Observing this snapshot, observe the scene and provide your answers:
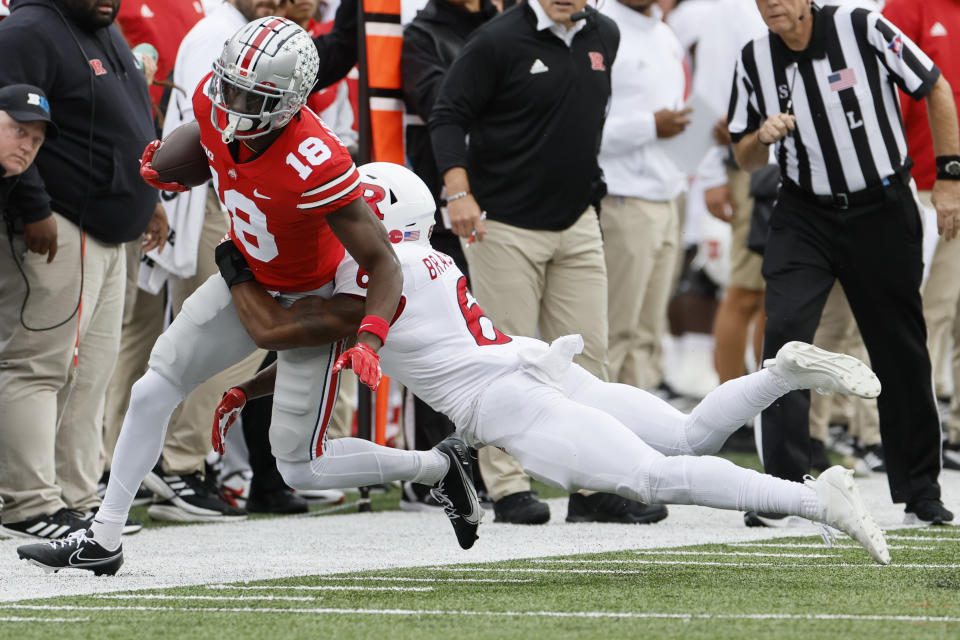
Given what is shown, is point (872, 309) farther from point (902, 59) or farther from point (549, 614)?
Answer: point (549, 614)

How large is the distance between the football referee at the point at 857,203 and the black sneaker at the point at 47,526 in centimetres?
261

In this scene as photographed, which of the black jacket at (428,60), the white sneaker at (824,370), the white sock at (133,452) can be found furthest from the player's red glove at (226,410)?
the black jacket at (428,60)

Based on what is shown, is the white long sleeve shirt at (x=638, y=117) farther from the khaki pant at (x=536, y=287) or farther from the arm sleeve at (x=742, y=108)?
the arm sleeve at (x=742, y=108)

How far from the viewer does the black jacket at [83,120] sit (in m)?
5.65

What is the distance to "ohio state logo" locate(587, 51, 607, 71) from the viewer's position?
21.4 ft

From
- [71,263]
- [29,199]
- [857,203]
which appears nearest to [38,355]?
[71,263]

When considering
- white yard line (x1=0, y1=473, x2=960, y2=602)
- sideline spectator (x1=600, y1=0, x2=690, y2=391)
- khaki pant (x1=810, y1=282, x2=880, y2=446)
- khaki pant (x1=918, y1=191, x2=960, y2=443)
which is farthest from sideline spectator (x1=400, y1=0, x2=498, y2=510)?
khaki pant (x1=918, y1=191, x2=960, y2=443)

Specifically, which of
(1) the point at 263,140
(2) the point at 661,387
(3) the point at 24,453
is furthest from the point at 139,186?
(2) the point at 661,387

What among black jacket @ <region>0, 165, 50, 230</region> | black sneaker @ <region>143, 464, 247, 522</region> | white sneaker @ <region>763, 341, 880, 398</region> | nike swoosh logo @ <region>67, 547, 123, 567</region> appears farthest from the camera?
black sneaker @ <region>143, 464, 247, 522</region>

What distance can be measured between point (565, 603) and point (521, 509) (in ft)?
7.08

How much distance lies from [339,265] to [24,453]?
60.5 inches

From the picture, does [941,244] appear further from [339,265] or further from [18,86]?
[18,86]

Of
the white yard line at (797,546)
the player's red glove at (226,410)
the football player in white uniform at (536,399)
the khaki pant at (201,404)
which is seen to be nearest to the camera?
the football player in white uniform at (536,399)

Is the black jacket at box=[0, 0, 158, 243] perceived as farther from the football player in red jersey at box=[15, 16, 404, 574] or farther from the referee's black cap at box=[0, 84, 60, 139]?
the football player in red jersey at box=[15, 16, 404, 574]
